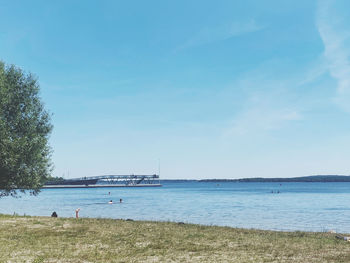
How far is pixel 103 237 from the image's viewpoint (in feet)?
70.8

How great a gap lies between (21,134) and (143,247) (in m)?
21.4

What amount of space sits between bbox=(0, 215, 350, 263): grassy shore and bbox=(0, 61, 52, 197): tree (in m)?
8.20

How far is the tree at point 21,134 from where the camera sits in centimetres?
3156

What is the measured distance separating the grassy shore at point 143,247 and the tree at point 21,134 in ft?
26.9

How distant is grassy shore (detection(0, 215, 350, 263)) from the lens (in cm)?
1603

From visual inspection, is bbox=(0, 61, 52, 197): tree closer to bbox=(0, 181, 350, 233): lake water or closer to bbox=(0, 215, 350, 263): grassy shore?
bbox=(0, 215, 350, 263): grassy shore

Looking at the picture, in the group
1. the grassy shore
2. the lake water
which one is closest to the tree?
the grassy shore

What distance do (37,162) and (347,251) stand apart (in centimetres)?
2900

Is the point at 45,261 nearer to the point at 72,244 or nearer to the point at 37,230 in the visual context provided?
the point at 72,244

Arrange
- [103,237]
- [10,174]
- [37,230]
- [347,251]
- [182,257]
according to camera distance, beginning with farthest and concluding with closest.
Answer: [10,174] → [37,230] → [103,237] → [347,251] → [182,257]

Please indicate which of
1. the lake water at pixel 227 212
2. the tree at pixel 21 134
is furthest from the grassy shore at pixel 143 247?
the lake water at pixel 227 212

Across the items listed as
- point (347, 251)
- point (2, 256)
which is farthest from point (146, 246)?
point (347, 251)

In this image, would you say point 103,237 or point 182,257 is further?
point 103,237

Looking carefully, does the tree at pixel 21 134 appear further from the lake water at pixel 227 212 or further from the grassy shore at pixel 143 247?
the lake water at pixel 227 212
